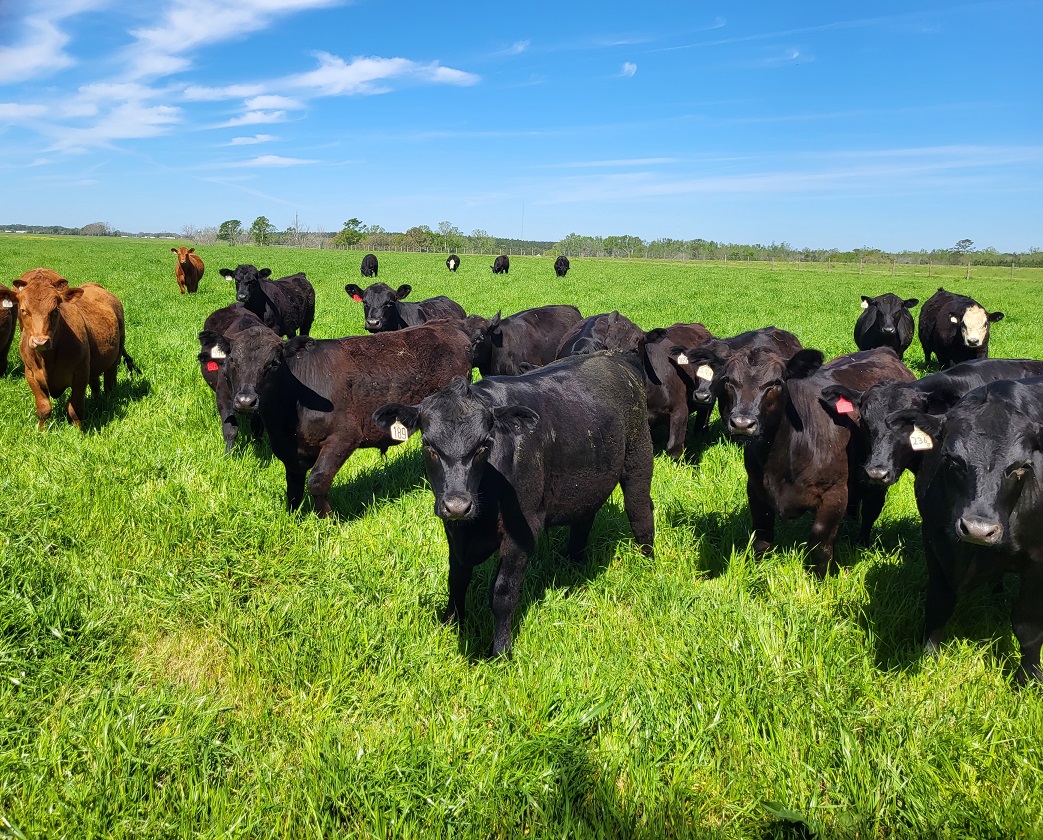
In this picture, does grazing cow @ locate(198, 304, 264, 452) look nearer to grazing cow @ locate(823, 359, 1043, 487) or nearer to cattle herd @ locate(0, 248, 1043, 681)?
cattle herd @ locate(0, 248, 1043, 681)

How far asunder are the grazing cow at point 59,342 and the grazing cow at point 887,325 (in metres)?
13.2

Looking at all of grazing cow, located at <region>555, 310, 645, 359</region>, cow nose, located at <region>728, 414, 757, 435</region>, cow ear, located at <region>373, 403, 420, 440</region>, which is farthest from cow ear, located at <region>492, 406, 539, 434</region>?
grazing cow, located at <region>555, 310, 645, 359</region>

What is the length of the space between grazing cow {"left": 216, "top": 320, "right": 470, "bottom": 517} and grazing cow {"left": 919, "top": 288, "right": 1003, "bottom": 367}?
10.3m

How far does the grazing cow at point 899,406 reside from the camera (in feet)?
14.3

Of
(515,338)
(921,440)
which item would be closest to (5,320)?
(515,338)

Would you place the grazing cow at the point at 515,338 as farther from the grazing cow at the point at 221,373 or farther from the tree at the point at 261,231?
the tree at the point at 261,231

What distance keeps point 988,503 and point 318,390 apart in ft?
16.6

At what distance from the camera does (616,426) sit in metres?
4.97

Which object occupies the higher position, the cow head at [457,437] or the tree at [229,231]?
the tree at [229,231]

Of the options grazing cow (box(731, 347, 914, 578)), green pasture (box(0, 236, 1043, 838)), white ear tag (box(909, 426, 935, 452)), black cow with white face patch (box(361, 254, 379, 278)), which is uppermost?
black cow with white face patch (box(361, 254, 379, 278))

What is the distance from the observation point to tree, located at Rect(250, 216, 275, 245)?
100 metres

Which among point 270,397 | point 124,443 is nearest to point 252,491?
point 270,397

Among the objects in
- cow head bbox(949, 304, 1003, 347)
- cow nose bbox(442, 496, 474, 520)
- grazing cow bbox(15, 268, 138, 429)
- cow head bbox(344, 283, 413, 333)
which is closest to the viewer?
cow nose bbox(442, 496, 474, 520)

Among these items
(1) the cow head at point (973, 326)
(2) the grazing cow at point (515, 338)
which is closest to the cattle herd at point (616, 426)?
(2) the grazing cow at point (515, 338)
